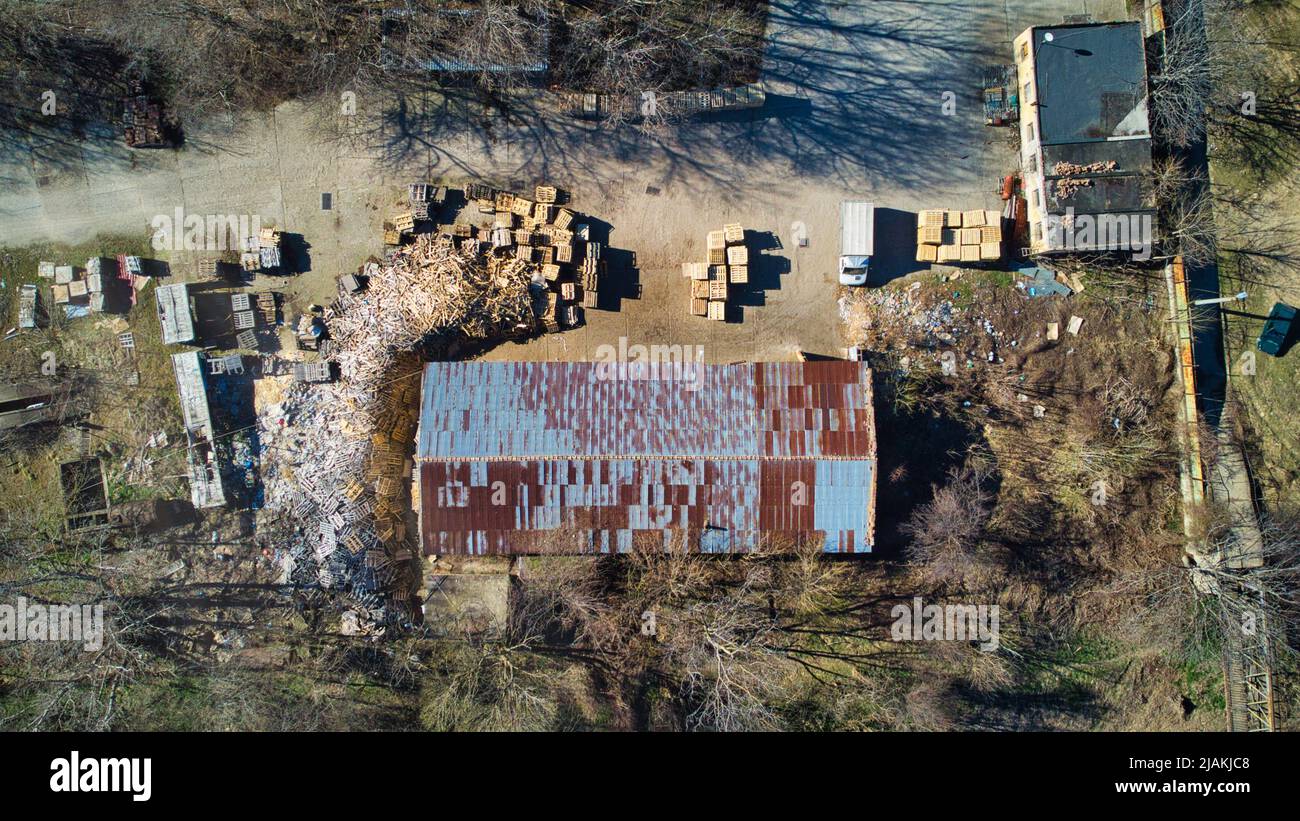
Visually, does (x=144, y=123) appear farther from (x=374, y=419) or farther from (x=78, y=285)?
(x=374, y=419)

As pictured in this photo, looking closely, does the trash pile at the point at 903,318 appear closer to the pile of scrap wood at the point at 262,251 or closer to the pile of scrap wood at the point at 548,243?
the pile of scrap wood at the point at 548,243

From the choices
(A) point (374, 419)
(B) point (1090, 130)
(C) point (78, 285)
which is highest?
(B) point (1090, 130)

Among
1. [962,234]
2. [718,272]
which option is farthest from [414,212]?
[962,234]

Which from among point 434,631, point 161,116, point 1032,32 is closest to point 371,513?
point 434,631

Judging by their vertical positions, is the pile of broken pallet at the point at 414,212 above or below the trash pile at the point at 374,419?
above

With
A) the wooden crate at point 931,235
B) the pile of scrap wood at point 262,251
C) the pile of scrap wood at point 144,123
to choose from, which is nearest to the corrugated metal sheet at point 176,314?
the pile of scrap wood at point 262,251
